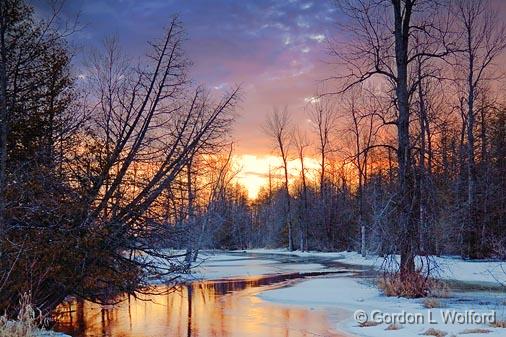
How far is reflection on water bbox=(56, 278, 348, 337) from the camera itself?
12219 mm

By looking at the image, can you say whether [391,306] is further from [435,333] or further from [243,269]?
[243,269]

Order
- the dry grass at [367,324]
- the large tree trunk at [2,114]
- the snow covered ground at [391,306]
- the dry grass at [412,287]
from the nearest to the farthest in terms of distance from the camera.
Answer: the large tree trunk at [2,114]
the snow covered ground at [391,306]
the dry grass at [367,324]
the dry grass at [412,287]

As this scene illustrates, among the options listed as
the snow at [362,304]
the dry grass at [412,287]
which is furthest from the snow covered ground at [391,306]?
the dry grass at [412,287]

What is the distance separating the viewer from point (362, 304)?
15641 millimetres

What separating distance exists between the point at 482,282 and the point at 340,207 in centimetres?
4206

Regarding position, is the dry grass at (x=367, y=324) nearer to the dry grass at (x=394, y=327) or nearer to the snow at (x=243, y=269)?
the dry grass at (x=394, y=327)

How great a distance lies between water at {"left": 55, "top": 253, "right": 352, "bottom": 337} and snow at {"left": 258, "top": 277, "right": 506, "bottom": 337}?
0.62 meters

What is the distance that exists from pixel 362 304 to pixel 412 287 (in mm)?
1622

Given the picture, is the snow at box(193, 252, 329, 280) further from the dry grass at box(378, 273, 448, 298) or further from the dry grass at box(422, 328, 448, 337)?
the dry grass at box(422, 328, 448, 337)

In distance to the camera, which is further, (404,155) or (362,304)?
(404,155)

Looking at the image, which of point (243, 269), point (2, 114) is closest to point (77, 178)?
point (2, 114)

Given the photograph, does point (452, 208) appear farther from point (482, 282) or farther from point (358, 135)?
point (358, 135)

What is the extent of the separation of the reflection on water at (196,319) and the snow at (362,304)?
0.67 m

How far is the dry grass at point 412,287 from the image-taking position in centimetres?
1579
